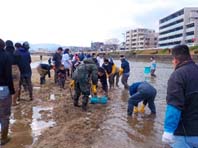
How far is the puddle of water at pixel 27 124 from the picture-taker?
240 inches

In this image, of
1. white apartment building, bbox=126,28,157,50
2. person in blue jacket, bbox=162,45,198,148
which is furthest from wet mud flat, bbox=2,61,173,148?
white apartment building, bbox=126,28,157,50

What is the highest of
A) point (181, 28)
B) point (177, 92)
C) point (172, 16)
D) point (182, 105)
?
point (172, 16)

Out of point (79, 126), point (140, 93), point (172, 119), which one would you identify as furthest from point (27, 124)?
point (172, 119)

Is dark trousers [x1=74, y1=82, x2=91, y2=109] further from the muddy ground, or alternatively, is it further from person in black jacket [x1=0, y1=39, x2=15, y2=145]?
person in black jacket [x1=0, y1=39, x2=15, y2=145]

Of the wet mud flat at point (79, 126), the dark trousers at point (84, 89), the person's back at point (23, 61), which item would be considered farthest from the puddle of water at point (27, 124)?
the person's back at point (23, 61)

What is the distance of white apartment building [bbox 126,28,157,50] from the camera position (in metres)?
142

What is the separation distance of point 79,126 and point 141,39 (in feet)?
463

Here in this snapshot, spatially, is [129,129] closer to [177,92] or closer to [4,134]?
[4,134]

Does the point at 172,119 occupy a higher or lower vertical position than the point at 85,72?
lower

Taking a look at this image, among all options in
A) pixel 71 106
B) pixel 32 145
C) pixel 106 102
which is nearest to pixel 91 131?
pixel 32 145

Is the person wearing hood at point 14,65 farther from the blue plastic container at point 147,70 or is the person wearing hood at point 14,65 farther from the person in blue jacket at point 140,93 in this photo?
the blue plastic container at point 147,70

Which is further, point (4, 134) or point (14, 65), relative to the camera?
point (14, 65)

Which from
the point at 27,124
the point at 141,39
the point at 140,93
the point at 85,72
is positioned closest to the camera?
the point at 27,124

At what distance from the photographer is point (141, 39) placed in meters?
145
